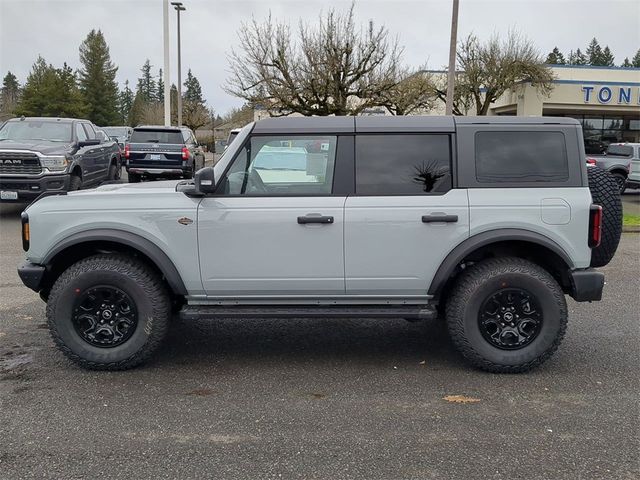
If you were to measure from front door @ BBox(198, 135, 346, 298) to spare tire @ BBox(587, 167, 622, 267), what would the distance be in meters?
2.12

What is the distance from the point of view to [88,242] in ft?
14.6

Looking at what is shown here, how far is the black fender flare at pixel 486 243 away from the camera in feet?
14.0

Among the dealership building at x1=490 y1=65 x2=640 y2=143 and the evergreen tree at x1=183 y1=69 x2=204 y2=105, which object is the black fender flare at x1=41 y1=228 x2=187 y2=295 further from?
the evergreen tree at x1=183 y1=69 x2=204 y2=105

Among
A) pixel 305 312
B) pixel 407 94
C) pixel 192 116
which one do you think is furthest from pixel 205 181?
pixel 192 116

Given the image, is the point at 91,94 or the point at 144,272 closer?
the point at 144,272

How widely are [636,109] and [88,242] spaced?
32.9 metres

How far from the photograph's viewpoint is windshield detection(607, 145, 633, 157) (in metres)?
18.8

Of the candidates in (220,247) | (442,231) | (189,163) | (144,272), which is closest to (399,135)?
(442,231)

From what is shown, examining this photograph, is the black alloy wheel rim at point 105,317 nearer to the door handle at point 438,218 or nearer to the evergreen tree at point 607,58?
the door handle at point 438,218

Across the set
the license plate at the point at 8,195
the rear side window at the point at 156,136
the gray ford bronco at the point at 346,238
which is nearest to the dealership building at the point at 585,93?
the rear side window at the point at 156,136

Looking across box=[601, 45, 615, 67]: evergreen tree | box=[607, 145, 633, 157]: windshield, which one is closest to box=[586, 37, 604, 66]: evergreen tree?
box=[601, 45, 615, 67]: evergreen tree

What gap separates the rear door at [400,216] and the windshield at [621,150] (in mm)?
16892

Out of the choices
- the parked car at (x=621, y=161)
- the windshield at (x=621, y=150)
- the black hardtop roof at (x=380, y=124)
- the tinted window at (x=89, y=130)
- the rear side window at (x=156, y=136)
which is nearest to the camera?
the black hardtop roof at (x=380, y=124)

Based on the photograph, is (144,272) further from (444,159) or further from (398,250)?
(444,159)
